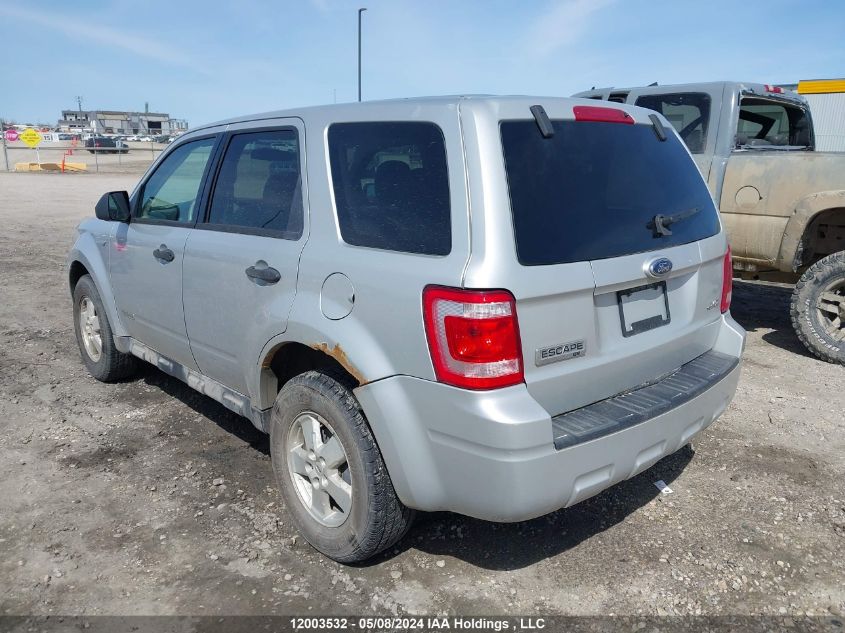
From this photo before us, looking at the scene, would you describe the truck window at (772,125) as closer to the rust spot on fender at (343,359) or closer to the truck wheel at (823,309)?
the truck wheel at (823,309)

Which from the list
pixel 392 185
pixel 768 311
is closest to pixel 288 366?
pixel 392 185

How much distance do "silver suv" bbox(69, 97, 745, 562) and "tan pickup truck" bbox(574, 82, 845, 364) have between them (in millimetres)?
2699

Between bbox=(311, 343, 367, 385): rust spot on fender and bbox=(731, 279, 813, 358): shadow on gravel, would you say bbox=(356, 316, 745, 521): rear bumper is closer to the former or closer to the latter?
bbox=(311, 343, 367, 385): rust spot on fender

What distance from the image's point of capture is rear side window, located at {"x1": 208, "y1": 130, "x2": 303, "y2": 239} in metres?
3.10

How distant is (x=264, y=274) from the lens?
10.0 feet

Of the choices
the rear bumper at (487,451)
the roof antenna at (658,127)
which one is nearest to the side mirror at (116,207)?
the rear bumper at (487,451)

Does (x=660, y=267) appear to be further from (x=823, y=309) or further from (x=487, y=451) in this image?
(x=823, y=309)

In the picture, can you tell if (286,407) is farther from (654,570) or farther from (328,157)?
(654,570)

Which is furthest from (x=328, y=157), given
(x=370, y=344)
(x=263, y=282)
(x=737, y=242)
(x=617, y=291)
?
(x=737, y=242)

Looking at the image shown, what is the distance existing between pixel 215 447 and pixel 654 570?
2518 mm

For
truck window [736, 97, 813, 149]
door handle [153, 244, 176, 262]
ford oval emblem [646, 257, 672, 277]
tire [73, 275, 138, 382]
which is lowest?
tire [73, 275, 138, 382]

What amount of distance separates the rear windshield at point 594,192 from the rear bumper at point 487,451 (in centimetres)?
55

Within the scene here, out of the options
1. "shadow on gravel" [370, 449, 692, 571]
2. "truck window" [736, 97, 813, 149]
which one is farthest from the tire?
"truck window" [736, 97, 813, 149]

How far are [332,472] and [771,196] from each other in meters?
4.53
